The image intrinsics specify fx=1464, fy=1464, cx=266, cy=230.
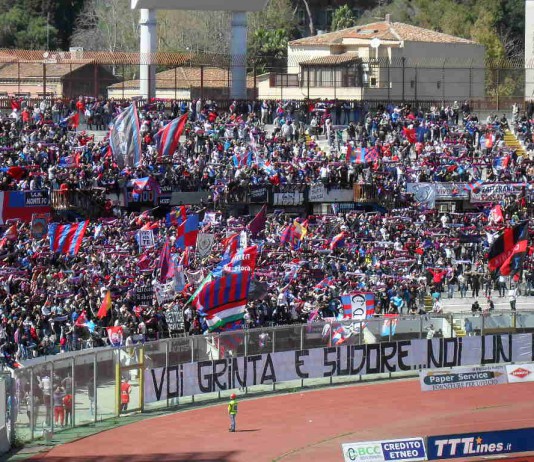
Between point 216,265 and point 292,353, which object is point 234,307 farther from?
point 216,265

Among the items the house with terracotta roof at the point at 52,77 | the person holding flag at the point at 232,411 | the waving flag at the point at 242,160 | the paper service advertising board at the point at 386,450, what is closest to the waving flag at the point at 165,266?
the person holding flag at the point at 232,411

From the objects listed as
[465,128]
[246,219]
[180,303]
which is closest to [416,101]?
[465,128]

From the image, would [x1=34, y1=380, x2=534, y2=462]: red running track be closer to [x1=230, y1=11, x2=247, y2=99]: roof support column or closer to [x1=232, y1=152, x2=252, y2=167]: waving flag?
[x1=232, y1=152, x2=252, y2=167]: waving flag

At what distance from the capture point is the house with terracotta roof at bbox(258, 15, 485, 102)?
72500mm

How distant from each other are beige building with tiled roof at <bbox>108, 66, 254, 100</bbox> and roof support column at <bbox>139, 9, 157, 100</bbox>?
1632mm

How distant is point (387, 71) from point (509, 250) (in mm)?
23805

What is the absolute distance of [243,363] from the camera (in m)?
42.3

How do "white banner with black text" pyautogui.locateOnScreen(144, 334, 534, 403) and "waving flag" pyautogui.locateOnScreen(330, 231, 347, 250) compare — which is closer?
"white banner with black text" pyautogui.locateOnScreen(144, 334, 534, 403)

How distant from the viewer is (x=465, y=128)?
219 ft

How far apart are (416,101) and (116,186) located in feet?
61.5

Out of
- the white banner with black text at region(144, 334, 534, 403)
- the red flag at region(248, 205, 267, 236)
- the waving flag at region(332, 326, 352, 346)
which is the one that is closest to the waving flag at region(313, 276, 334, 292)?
the red flag at region(248, 205, 267, 236)

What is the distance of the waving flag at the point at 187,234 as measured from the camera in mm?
50188

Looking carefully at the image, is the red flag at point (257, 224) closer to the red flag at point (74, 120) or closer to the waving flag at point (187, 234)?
the waving flag at point (187, 234)

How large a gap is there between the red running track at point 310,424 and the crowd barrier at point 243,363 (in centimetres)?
72
